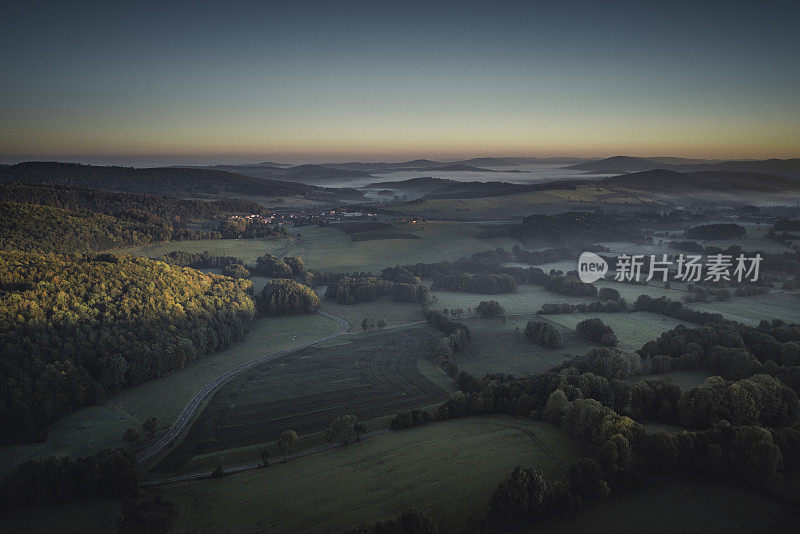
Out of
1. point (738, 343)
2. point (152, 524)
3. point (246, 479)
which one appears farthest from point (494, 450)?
point (738, 343)

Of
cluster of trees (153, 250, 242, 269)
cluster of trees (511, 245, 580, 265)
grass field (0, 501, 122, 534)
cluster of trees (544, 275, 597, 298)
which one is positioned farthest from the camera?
cluster of trees (511, 245, 580, 265)

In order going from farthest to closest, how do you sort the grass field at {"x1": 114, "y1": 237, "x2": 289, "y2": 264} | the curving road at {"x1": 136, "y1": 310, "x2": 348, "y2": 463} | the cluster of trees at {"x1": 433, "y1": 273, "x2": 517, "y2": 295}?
the grass field at {"x1": 114, "y1": 237, "x2": 289, "y2": 264}
the cluster of trees at {"x1": 433, "y1": 273, "x2": 517, "y2": 295}
the curving road at {"x1": 136, "y1": 310, "x2": 348, "y2": 463}

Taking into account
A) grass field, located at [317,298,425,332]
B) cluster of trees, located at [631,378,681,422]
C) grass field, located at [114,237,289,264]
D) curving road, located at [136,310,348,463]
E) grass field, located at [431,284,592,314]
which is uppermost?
grass field, located at [114,237,289,264]

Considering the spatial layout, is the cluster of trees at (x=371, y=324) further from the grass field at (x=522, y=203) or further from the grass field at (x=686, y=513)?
the grass field at (x=522, y=203)

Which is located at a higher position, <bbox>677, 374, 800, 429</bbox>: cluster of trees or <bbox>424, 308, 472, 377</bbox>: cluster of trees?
<bbox>677, 374, 800, 429</bbox>: cluster of trees

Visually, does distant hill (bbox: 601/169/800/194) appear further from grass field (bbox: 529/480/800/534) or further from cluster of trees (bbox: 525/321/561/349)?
grass field (bbox: 529/480/800/534)

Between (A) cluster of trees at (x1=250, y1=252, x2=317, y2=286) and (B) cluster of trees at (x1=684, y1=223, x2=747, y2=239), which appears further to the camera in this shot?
(B) cluster of trees at (x1=684, y1=223, x2=747, y2=239)

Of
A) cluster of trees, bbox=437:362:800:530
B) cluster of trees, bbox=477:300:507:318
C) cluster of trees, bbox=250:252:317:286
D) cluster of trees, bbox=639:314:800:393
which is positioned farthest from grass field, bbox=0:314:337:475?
cluster of trees, bbox=639:314:800:393
